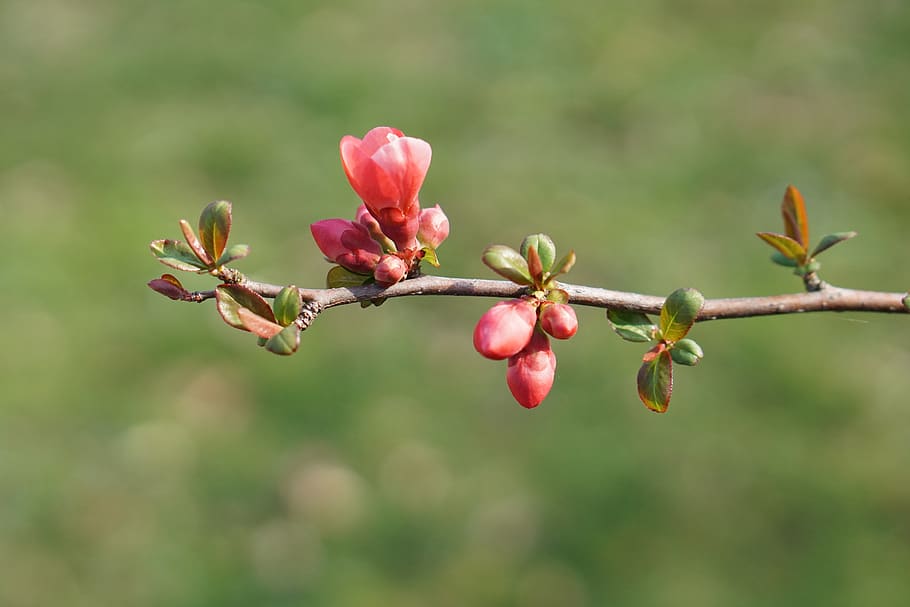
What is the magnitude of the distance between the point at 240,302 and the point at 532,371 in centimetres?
34

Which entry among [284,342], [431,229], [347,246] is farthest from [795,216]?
[284,342]

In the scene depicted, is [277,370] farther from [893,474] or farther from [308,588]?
[893,474]

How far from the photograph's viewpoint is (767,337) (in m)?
3.17

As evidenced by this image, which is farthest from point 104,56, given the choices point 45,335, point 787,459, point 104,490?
point 787,459

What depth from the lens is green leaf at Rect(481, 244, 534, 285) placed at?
110 centimetres

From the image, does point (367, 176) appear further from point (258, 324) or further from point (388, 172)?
point (258, 324)

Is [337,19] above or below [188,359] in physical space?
above

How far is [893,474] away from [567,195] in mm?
1523

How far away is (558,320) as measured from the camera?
1102 millimetres

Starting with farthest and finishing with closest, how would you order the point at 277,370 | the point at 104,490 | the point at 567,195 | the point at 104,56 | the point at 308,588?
the point at 104,56, the point at 567,195, the point at 277,370, the point at 104,490, the point at 308,588

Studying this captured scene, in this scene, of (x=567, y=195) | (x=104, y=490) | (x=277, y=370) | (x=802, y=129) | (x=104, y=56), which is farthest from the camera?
(x=104, y=56)

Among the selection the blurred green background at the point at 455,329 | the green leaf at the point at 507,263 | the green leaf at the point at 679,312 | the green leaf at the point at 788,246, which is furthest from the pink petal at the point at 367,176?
the blurred green background at the point at 455,329

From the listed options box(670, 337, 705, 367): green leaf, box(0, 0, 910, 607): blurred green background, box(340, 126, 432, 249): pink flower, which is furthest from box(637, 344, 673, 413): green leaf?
box(0, 0, 910, 607): blurred green background

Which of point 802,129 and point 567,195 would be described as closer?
point 567,195
